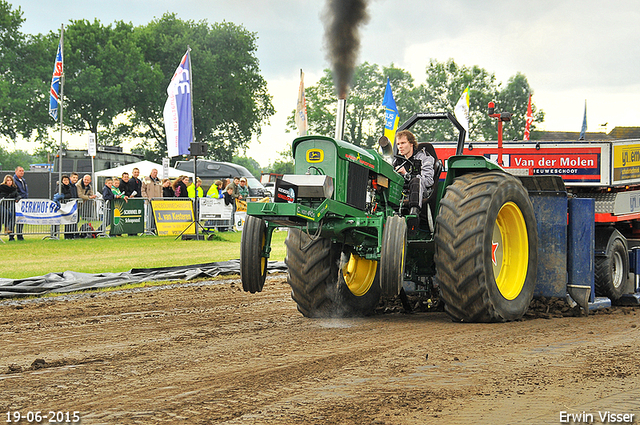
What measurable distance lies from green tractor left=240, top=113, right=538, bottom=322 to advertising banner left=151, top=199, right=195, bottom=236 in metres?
14.1

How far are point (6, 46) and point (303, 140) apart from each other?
56.7 meters

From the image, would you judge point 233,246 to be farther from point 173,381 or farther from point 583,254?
point 173,381

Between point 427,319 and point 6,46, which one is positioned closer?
point 427,319

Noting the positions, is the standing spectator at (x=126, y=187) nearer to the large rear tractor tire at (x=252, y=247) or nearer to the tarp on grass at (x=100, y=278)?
the tarp on grass at (x=100, y=278)

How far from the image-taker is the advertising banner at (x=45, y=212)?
17859 mm

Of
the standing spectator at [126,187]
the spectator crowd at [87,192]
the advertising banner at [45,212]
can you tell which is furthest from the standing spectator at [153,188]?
the advertising banner at [45,212]

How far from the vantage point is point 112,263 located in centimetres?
1337

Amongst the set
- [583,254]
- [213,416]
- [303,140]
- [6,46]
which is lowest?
[213,416]

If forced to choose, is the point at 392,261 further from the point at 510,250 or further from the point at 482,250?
the point at 510,250

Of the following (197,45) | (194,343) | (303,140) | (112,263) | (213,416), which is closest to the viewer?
(213,416)

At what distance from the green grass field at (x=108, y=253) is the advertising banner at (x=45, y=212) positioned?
1.82 ft

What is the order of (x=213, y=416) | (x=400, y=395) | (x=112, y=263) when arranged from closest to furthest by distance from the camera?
(x=213, y=416)
(x=400, y=395)
(x=112, y=263)

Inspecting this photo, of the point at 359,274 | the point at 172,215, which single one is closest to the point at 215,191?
the point at 172,215

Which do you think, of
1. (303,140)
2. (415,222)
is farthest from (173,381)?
(415,222)
